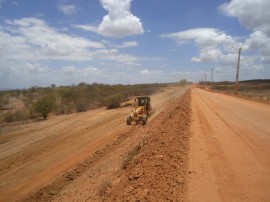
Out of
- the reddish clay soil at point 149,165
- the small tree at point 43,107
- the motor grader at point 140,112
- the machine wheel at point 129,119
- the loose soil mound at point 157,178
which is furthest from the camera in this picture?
the small tree at point 43,107

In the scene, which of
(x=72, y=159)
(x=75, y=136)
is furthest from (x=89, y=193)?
(x=75, y=136)

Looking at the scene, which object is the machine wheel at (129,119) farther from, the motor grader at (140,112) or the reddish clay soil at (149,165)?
the reddish clay soil at (149,165)

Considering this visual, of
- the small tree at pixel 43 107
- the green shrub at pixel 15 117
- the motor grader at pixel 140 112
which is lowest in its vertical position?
the green shrub at pixel 15 117

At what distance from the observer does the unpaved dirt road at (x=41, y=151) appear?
14.5 metres

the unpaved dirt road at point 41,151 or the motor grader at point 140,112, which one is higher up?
the motor grader at point 140,112

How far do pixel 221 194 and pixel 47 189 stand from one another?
29.2ft

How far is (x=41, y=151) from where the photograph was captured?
1980cm

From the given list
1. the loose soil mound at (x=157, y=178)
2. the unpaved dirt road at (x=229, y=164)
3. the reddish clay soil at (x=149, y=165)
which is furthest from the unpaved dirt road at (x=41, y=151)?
the unpaved dirt road at (x=229, y=164)

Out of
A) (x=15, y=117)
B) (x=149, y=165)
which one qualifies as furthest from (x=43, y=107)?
(x=149, y=165)

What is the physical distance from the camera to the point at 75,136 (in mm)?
23688

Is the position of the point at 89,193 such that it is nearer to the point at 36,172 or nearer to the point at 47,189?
the point at 47,189

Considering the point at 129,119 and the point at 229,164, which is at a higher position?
the point at 229,164

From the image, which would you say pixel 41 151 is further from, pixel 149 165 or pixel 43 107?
pixel 43 107

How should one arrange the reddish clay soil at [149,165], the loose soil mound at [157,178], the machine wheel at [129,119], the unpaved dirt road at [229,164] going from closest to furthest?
the unpaved dirt road at [229,164], the loose soil mound at [157,178], the reddish clay soil at [149,165], the machine wheel at [129,119]
